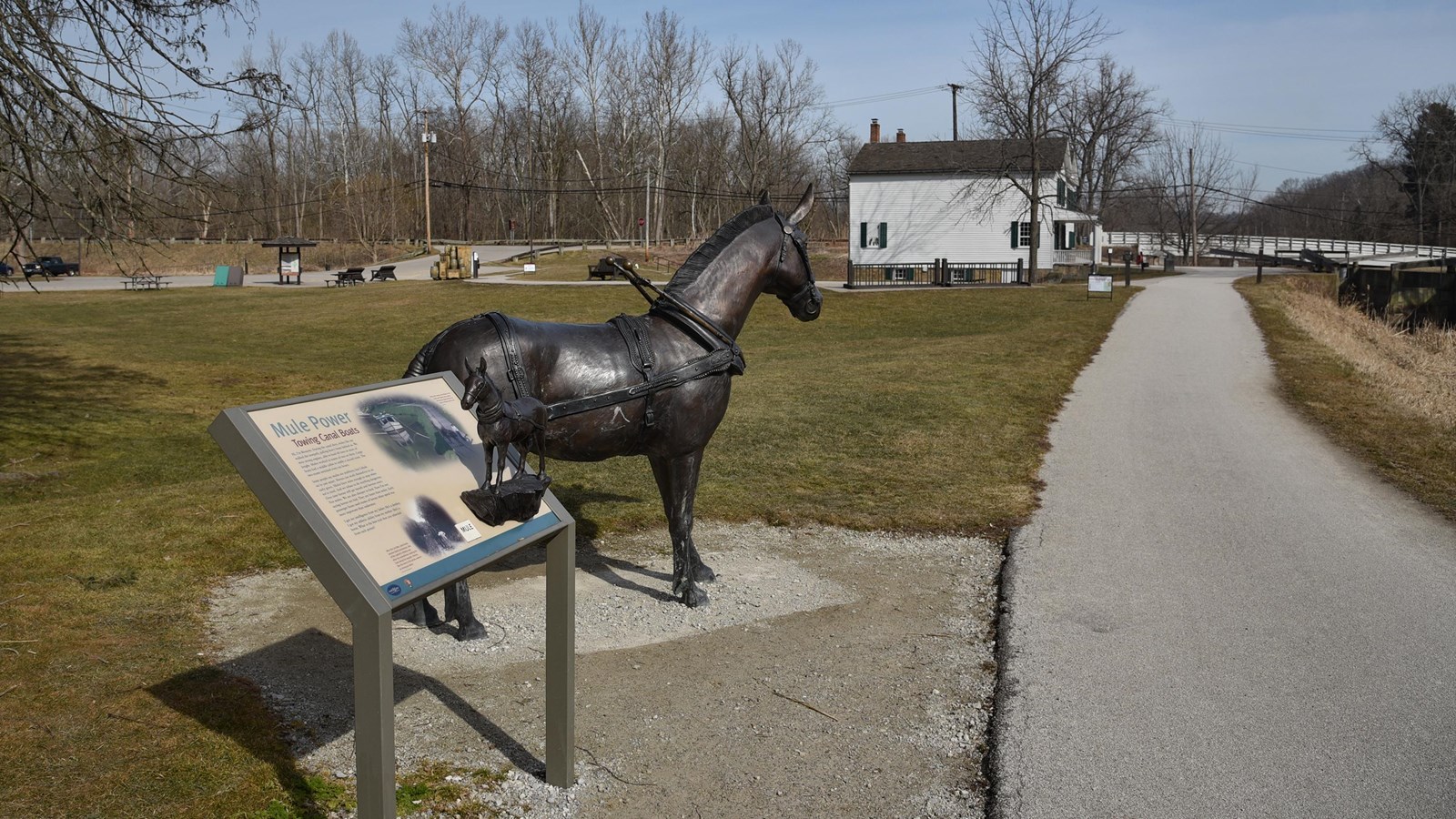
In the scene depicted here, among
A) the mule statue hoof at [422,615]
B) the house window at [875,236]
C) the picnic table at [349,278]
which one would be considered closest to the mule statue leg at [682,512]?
the mule statue hoof at [422,615]

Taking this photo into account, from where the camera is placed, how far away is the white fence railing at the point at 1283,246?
64.1 metres

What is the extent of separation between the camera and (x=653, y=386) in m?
5.87

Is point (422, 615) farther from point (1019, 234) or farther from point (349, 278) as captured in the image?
point (1019, 234)

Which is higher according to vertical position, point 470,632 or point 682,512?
point 682,512

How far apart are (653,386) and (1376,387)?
14.6 meters

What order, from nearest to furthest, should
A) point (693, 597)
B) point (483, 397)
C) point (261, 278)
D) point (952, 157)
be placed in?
point (483, 397)
point (693, 597)
point (952, 157)
point (261, 278)

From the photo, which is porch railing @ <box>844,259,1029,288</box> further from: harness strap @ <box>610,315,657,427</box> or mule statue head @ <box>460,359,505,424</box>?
mule statue head @ <box>460,359,505,424</box>

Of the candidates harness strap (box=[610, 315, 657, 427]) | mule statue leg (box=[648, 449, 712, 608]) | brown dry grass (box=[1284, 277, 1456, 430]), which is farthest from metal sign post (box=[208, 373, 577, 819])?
brown dry grass (box=[1284, 277, 1456, 430])

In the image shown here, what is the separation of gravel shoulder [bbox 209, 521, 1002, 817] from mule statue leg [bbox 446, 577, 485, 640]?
75mm

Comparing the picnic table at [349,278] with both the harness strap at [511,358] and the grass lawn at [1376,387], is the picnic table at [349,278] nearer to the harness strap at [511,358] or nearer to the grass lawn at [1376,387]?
the grass lawn at [1376,387]

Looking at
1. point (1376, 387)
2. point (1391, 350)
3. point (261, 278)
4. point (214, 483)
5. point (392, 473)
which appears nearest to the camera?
point (392, 473)

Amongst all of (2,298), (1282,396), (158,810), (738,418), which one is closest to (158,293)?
(2,298)

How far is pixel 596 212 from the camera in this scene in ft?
260

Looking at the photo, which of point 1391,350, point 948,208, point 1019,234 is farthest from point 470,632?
point 948,208
